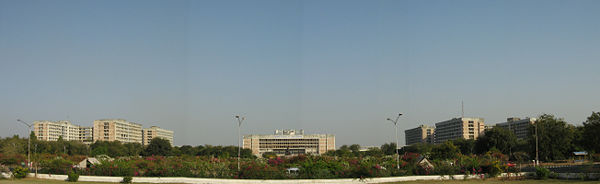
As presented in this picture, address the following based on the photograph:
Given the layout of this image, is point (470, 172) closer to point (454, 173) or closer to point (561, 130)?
point (454, 173)

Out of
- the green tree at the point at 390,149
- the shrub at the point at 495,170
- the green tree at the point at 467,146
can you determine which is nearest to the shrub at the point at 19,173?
the shrub at the point at 495,170

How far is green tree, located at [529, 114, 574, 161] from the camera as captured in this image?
8131 cm

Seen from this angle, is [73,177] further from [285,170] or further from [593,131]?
[593,131]

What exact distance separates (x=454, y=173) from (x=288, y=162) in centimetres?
1603

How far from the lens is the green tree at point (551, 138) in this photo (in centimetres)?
8131

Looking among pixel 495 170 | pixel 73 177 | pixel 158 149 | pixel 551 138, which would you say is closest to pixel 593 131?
pixel 551 138

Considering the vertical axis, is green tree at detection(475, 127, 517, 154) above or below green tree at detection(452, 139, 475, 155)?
above

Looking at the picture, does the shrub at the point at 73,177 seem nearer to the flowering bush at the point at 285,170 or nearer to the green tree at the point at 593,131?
the flowering bush at the point at 285,170

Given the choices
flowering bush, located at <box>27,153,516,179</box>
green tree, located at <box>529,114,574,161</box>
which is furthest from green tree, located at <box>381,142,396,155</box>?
flowering bush, located at <box>27,153,516,179</box>

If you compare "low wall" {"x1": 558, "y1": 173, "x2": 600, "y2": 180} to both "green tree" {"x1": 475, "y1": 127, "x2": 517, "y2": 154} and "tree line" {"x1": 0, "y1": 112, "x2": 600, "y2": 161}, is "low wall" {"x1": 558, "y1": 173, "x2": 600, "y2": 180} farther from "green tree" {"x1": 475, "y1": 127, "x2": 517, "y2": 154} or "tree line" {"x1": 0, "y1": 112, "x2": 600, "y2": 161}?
"green tree" {"x1": 475, "y1": 127, "x2": 517, "y2": 154}

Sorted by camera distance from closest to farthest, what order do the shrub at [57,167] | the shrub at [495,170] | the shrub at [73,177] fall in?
the shrub at [73,177]
the shrub at [495,170]
the shrub at [57,167]

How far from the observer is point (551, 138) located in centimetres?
8200

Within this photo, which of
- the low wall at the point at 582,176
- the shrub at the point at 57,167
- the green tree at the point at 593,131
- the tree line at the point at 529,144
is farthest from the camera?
the tree line at the point at 529,144

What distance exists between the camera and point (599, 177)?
38094mm
